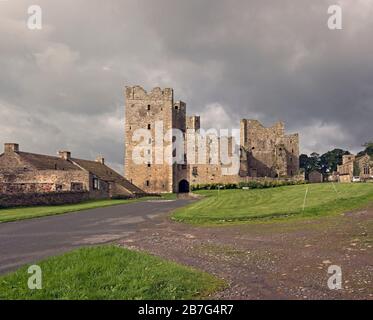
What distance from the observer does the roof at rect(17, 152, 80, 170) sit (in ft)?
133

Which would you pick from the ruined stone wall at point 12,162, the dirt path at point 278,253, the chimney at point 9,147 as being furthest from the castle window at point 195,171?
the dirt path at point 278,253

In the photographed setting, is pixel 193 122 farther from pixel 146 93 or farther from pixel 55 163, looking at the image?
pixel 55 163

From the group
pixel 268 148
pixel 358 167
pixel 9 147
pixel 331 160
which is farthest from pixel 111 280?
pixel 331 160

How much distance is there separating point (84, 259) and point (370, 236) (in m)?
8.79

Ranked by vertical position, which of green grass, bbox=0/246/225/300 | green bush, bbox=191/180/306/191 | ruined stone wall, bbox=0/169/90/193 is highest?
ruined stone wall, bbox=0/169/90/193

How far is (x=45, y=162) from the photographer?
42.9 meters

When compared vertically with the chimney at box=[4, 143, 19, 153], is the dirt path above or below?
below

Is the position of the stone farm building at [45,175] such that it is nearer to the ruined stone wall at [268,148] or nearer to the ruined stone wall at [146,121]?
the ruined stone wall at [146,121]

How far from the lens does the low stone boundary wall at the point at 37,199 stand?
29086 millimetres

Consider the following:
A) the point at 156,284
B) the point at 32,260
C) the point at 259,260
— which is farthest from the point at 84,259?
the point at 259,260

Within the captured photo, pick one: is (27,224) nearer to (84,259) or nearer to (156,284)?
(84,259)

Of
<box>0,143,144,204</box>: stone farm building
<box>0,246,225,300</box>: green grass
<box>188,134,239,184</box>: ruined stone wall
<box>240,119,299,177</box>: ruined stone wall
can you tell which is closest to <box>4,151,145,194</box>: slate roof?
<box>0,143,144,204</box>: stone farm building

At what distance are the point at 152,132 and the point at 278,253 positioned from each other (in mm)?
53791

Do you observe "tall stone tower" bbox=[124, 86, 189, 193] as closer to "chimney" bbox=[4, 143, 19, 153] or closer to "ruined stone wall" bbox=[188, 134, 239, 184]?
"ruined stone wall" bbox=[188, 134, 239, 184]
